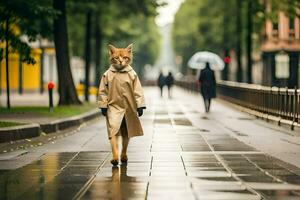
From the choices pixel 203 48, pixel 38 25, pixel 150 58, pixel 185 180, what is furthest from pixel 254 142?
pixel 150 58

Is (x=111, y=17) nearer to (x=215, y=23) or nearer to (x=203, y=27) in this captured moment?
(x=215, y=23)

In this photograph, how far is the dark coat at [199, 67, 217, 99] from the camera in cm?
3142

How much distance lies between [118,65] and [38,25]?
19.3 metres

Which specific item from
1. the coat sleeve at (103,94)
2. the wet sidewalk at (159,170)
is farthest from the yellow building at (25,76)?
the coat sleeve at (103,94)

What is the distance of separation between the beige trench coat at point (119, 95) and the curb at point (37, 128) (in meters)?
4.99

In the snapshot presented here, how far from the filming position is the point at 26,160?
43.8ft

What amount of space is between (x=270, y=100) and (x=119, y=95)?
13.4 metres

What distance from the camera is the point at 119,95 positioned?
1241 cm

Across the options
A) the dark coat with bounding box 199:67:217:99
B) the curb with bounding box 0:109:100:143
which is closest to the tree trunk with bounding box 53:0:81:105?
the curb with bounding box 0:109:100:143

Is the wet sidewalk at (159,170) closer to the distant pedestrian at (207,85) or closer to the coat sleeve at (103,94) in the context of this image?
the coat sleeve at (103,94)

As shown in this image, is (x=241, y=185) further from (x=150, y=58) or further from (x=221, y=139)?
(x=150, y=58)

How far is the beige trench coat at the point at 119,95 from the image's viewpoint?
40.5ft

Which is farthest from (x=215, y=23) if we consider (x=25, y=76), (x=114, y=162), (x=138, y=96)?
(x=114, y=162)

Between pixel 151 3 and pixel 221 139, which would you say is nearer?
pixel 221 139
